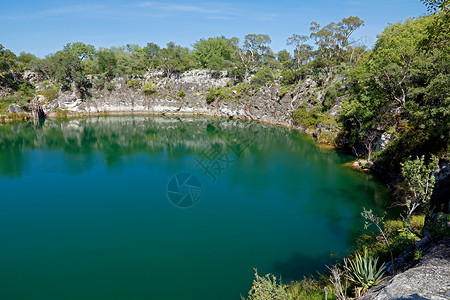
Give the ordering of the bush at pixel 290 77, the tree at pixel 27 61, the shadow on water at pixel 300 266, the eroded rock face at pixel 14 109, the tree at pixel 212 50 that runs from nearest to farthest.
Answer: the shadow on water at pixel 300 266 → the bush at pixel 290 77 → the eroded rock face at pixel 14 109 → the tree at pixel 27 61 → the tree at pixel 212 50

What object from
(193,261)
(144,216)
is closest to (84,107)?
(144,216)

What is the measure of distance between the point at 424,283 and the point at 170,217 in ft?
63.9

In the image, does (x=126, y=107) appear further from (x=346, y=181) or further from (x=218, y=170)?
(x=346, y=181)

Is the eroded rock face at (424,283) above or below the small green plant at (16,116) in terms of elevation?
below

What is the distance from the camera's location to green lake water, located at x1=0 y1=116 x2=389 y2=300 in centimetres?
1590

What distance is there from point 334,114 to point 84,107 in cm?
7387

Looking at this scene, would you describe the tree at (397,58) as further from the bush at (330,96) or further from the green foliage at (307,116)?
the green foliage at (307,116)

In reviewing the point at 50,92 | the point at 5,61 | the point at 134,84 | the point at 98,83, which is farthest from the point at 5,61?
the point at 134,84

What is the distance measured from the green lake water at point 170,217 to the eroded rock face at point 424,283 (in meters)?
9.13

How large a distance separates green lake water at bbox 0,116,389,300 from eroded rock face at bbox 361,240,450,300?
9.13 metres

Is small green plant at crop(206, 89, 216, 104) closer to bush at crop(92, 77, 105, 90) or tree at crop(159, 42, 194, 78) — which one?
tree at crop(159, 42, 194, 78)

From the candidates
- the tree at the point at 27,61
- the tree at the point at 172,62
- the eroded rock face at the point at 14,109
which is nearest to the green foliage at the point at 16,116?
the eroded rock face at the point at 14,109

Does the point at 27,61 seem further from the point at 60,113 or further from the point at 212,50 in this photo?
the point at 212,50

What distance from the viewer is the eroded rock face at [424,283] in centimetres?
621
